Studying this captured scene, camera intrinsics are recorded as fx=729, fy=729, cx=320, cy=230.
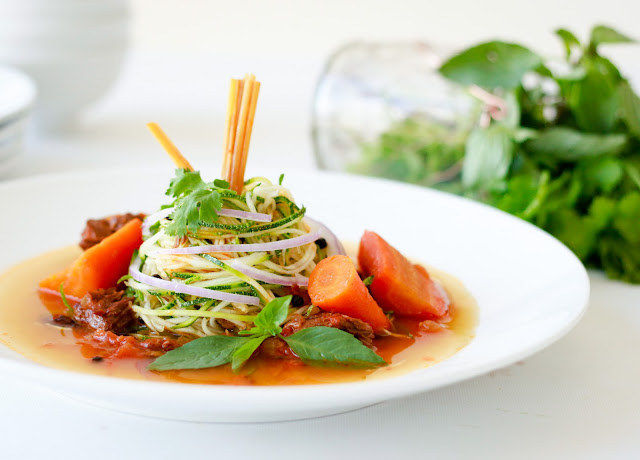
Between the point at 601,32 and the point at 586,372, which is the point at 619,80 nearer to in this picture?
the point at 601,32

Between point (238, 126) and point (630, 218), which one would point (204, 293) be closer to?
point (238, 126)

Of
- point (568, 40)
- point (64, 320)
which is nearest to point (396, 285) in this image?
point (64, 320)

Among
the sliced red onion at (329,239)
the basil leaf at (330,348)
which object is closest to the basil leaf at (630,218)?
the sliced red onion at (329,239)

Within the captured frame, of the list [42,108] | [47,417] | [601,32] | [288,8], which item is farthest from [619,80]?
[288,8]

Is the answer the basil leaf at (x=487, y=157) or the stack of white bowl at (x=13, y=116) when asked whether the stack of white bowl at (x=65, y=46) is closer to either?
the stack of white bowl at (x=13, y=116)

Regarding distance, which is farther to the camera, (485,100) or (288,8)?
(288,8)

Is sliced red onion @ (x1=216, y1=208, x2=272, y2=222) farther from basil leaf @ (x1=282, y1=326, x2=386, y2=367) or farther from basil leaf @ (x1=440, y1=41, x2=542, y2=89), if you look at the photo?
basil leaf @ (x1=440, y1=41, x2=542, y2=89)

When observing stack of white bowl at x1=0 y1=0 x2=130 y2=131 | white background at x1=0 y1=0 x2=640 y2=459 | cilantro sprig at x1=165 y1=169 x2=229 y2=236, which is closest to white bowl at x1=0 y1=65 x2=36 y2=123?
stack of white bowl at x1=0 y1=0 x2=130 y2=131
